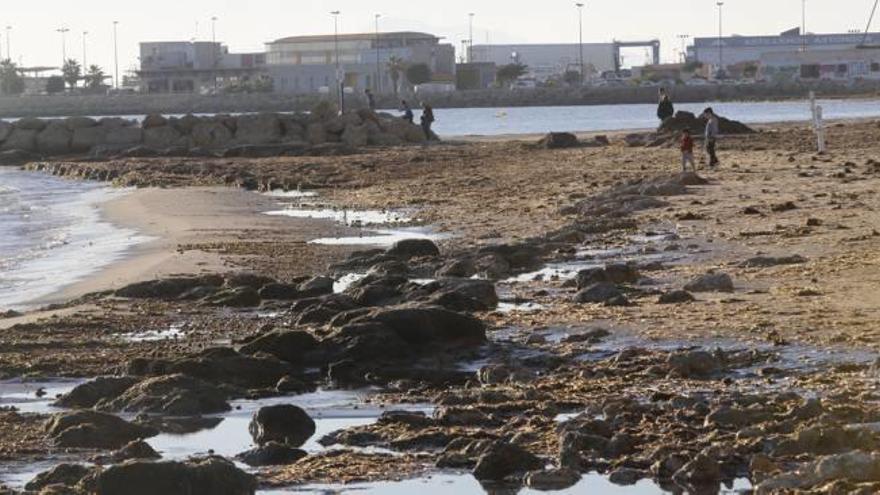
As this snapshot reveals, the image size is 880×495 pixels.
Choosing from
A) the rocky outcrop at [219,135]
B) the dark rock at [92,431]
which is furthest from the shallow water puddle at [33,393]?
the rocky outcrop at [219,135]

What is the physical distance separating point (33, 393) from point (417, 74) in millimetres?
152196

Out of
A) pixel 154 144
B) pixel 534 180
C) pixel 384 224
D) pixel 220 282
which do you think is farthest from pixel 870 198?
pixel 154 144

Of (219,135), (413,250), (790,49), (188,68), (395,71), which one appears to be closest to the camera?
(413,250)

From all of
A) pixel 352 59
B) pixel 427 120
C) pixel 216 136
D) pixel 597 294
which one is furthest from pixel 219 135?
pixel 352 59

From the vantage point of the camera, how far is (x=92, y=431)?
1116cm

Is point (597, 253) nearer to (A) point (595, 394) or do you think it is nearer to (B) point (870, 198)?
(B) point (870, 198)

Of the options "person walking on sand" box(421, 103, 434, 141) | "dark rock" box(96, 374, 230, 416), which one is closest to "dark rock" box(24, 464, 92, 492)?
"dark rock" box(96, 374, 230, 416)

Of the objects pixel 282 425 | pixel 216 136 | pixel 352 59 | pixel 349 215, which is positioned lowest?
pixel 282 425

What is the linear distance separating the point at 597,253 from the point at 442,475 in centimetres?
1112

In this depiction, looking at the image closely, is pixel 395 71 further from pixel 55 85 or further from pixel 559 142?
pixel 559 142

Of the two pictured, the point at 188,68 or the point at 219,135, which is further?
the point at 188,68

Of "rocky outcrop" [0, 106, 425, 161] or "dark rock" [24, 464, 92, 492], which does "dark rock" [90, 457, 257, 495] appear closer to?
"dark rock" [24, 464, 92, 492]

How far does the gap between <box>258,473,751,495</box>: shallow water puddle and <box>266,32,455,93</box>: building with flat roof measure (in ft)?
480

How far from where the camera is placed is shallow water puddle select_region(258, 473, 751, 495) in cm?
947
